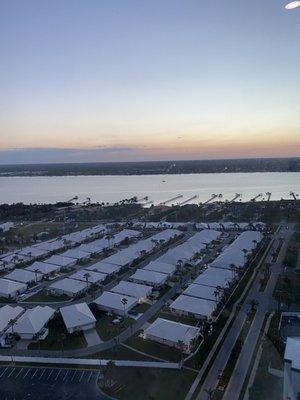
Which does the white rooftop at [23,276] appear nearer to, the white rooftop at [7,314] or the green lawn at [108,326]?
the white rooftop at [7,314]

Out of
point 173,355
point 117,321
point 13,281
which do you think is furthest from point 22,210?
point 173,355

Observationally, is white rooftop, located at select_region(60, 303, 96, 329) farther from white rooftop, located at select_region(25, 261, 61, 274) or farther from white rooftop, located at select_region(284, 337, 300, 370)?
white rooftop, located at select_region(284, 337, 300, 370)

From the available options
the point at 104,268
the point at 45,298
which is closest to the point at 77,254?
the point at 104,268

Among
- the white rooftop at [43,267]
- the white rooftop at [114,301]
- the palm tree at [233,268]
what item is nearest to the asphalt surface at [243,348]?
the palm tree at [233,268]

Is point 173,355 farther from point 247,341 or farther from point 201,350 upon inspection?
point 247,341

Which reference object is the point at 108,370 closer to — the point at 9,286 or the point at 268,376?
the point at 268,376

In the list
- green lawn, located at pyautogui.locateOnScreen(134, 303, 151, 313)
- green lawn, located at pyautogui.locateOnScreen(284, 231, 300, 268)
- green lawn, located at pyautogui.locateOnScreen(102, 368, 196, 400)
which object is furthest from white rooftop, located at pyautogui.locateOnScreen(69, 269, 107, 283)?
green lawn, located at pyautogui.locateOnScreen(284, 231, 300, 268)
